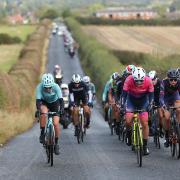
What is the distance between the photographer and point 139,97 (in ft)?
44.0

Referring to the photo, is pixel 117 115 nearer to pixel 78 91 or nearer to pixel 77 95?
pixel 77 95

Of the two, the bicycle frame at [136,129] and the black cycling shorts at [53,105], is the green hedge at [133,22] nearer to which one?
the black cycling shorts at [53,105]

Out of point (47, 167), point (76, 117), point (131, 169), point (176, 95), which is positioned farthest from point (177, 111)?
point (76, 117)

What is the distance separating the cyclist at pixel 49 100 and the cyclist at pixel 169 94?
227 centimetres

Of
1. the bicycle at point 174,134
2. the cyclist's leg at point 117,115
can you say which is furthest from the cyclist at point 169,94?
the cyclist's leg at point 117,115

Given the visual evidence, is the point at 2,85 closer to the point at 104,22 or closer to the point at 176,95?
the point at 176,95

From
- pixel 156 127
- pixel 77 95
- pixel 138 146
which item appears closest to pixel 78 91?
pixel 77 95

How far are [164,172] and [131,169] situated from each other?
0.79m

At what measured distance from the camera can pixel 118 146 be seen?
1727 centimetres

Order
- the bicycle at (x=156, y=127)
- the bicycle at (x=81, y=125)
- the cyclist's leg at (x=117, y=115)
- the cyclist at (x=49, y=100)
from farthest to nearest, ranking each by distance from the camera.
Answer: the cyclist's leg at (x=117, y=115) < the bicycle at (x=81, y=125) < the bicycle at (x=156, y=127) < the cyclist at (x=49, y=100)

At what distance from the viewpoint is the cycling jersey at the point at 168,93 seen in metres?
13.9

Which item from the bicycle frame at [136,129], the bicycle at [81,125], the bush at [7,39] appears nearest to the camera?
the bicycle frame at [136,129]

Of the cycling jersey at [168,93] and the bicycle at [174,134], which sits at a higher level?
the cycling jersey at [168,93]

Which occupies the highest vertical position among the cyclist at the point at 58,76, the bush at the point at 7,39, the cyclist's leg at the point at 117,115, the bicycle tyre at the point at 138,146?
the bicycle tyre at the point at 138,146
